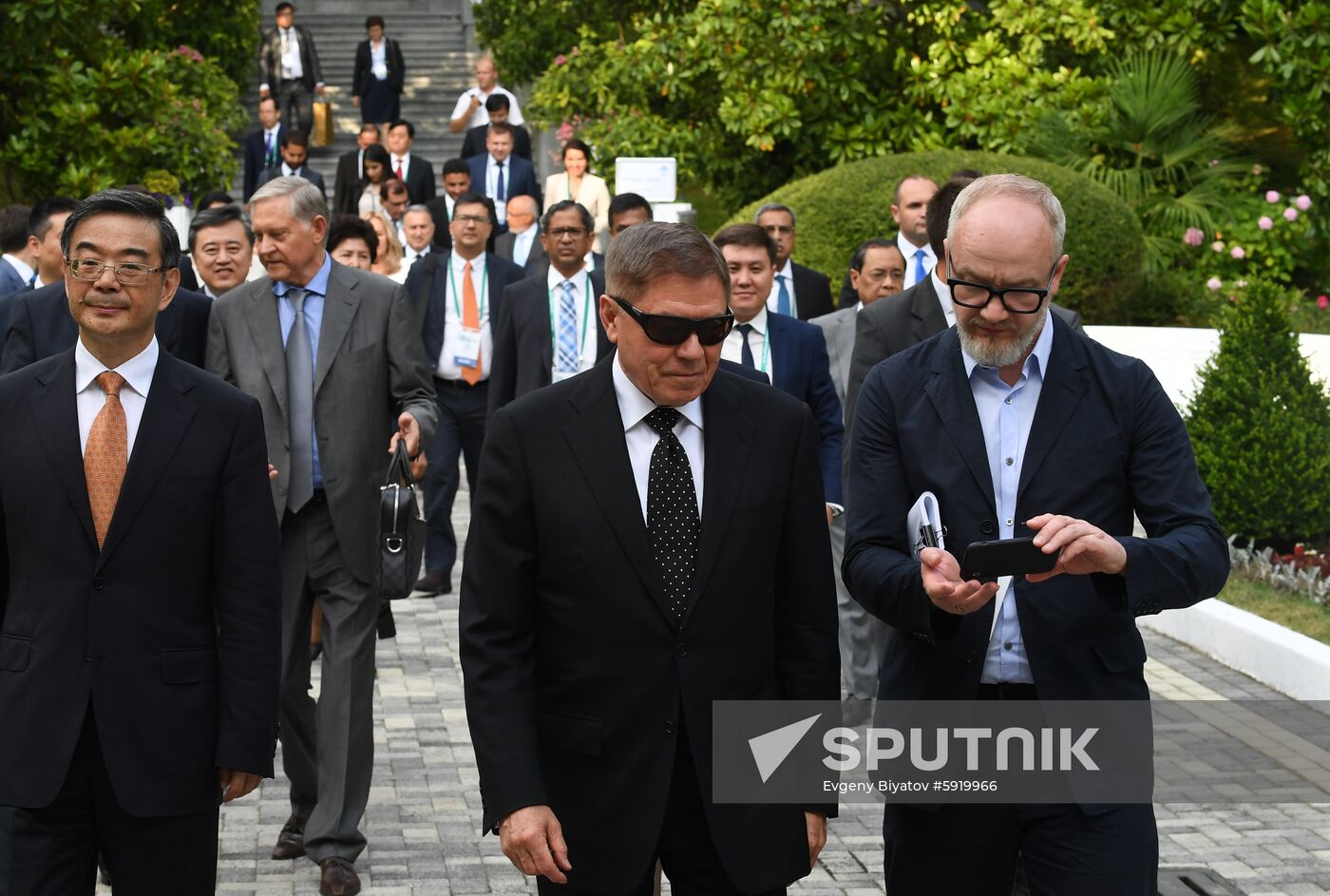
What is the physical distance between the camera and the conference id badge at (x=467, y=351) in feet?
37.5

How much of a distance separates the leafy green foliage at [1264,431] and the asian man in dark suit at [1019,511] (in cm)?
743

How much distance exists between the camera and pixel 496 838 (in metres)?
6.90

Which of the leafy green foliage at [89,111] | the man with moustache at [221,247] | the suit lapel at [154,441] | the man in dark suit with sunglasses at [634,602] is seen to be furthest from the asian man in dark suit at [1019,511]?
the leafy green foliage at [89,111]

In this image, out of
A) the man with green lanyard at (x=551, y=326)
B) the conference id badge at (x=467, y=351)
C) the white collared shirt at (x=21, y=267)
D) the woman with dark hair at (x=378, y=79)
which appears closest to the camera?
the man with green lanyard at (x=551, y=326)

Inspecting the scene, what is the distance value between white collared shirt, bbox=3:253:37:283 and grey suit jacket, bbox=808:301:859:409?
170 inches

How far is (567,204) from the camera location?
10.4 meters

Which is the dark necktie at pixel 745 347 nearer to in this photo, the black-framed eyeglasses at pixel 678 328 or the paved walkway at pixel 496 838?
the paved walkway at pixel 496 838

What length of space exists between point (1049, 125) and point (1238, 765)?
33.9ft

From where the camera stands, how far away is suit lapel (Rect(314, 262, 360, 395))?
6.42 metres

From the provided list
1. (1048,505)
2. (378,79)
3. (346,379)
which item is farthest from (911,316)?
(378,79)

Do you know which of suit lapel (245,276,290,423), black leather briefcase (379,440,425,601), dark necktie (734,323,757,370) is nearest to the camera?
black leather briefcase (379,440,425,601)

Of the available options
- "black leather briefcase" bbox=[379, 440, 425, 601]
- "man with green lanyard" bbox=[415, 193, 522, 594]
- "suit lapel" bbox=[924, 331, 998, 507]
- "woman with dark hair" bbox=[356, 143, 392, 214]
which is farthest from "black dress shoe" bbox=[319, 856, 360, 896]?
"woman with dark hair" bbox=[356, 143, 392, 214]

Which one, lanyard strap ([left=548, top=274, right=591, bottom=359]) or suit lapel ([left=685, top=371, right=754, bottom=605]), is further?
lanyard strap ([left=548, top=274, right=591, bottom=359])

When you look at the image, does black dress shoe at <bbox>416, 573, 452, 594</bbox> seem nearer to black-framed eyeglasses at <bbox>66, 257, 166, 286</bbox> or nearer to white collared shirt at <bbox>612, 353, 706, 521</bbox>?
black-framed eyeglasses at <bbox>66, 257, 166, 286</bbox>
